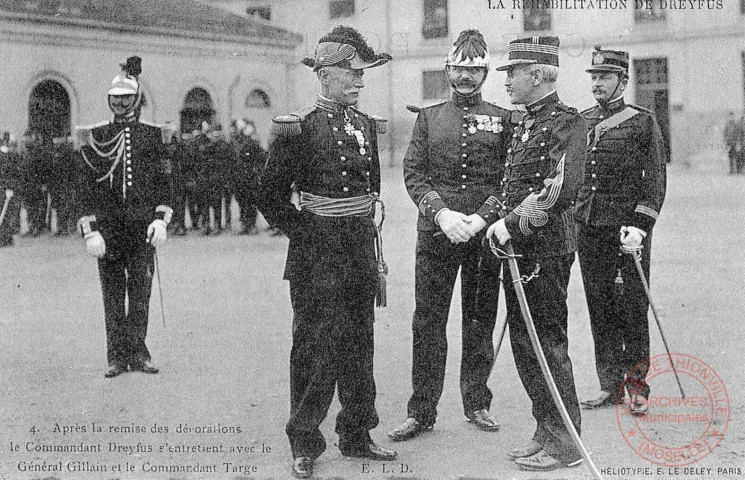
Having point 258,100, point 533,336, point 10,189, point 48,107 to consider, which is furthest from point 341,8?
point 533,336

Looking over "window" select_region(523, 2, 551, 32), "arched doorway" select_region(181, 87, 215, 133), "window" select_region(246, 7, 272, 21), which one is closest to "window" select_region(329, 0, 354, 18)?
"arched doorway" select_region(181, 87, 215, 133)

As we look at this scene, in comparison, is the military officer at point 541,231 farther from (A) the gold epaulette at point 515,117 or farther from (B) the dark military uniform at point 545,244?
(A) the gold epaulette at point 515,117

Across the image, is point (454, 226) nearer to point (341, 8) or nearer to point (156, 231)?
point (156, 231)

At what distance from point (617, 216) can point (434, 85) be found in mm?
16354

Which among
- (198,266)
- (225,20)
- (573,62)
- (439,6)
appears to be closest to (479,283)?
(198,266)

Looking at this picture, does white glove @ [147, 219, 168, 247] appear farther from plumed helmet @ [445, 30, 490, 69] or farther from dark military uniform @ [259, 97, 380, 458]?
plumed helmet @ [445, 30, 490, 69]

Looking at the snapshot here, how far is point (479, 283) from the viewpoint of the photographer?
4.11 meters

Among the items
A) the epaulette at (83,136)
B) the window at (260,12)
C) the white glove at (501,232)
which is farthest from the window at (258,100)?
the white glove at (501,232)

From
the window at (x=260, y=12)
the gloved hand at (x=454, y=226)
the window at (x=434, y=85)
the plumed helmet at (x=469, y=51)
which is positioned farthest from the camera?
the window at (x=434, y=85)

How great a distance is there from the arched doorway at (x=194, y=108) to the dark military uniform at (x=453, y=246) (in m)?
10.6

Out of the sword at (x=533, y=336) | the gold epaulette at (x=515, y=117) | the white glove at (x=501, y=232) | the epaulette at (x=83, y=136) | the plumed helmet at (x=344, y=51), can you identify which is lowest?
the sword at (x=533, y=336)

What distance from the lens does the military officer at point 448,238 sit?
3.99 meters

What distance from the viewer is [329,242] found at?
3635 mm

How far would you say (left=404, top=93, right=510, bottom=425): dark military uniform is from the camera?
402 cm
